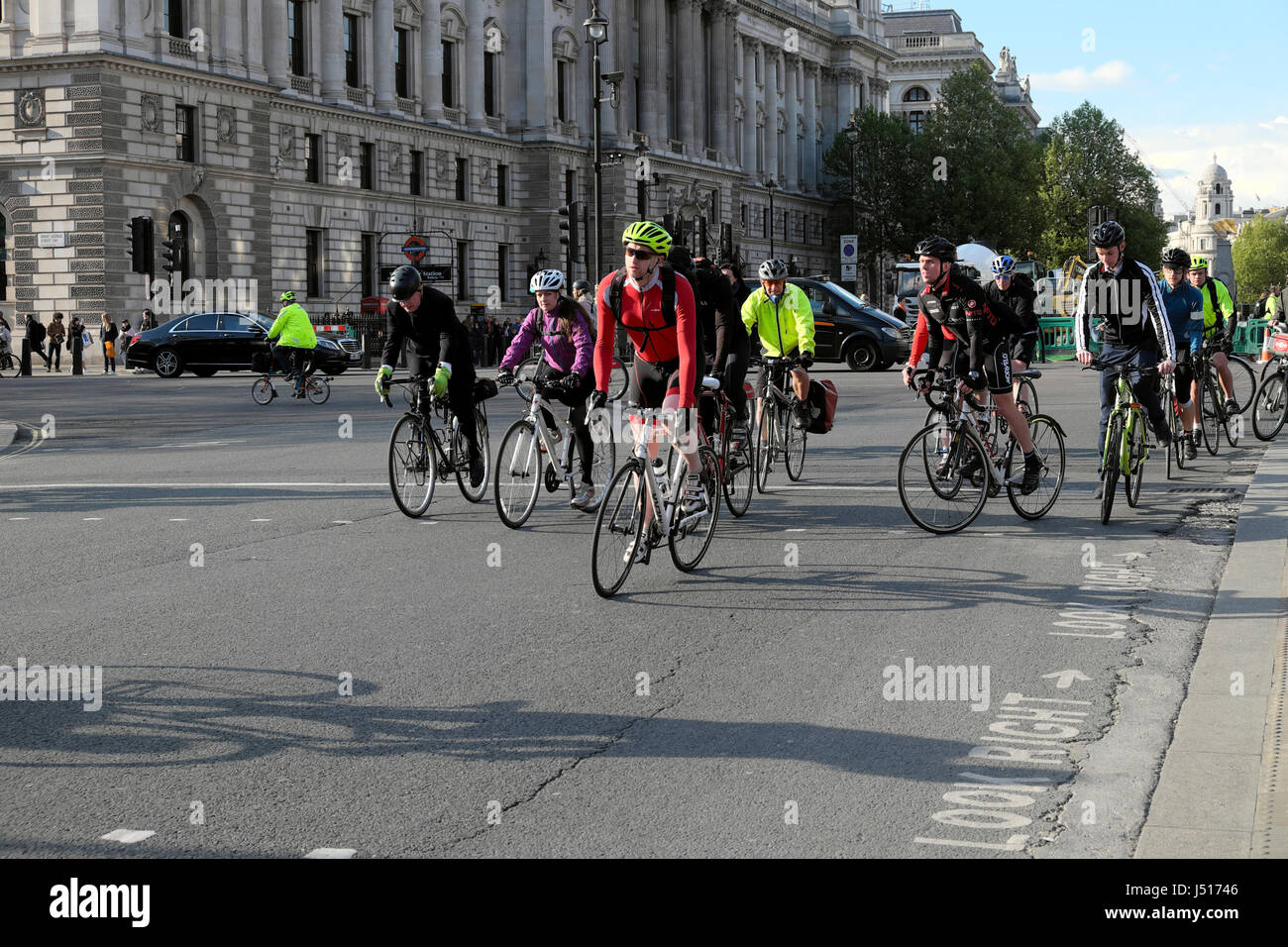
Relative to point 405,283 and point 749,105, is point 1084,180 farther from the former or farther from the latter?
point 405,283

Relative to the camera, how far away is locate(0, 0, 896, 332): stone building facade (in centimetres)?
4569

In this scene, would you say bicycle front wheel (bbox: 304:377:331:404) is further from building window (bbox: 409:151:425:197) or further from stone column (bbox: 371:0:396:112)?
building window (bbox: 409:151:425:197)

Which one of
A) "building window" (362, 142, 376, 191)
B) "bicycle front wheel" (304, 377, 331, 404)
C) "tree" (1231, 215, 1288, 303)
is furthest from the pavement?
"tree" (1231, 215, 1288, 303)

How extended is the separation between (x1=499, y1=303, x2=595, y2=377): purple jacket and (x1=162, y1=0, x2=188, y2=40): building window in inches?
1615

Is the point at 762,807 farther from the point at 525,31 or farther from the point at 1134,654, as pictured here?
the point at 525,31

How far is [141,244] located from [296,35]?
17325 mm

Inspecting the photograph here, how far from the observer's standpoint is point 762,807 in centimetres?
479

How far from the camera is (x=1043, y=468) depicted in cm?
1122

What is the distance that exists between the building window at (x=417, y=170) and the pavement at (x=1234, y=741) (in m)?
56.3

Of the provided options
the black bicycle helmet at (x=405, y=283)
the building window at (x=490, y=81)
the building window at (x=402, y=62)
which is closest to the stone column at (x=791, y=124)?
the building window at (x=490, y=81)

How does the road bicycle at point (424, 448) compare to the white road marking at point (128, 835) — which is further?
the road bicycle at point (424, 448)

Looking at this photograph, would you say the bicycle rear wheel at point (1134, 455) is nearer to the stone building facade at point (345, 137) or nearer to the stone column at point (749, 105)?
the stone building facade at point (345, 137)

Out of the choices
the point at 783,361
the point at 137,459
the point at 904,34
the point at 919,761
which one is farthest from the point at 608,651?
the point at 904,34

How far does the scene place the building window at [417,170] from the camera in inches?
2462
